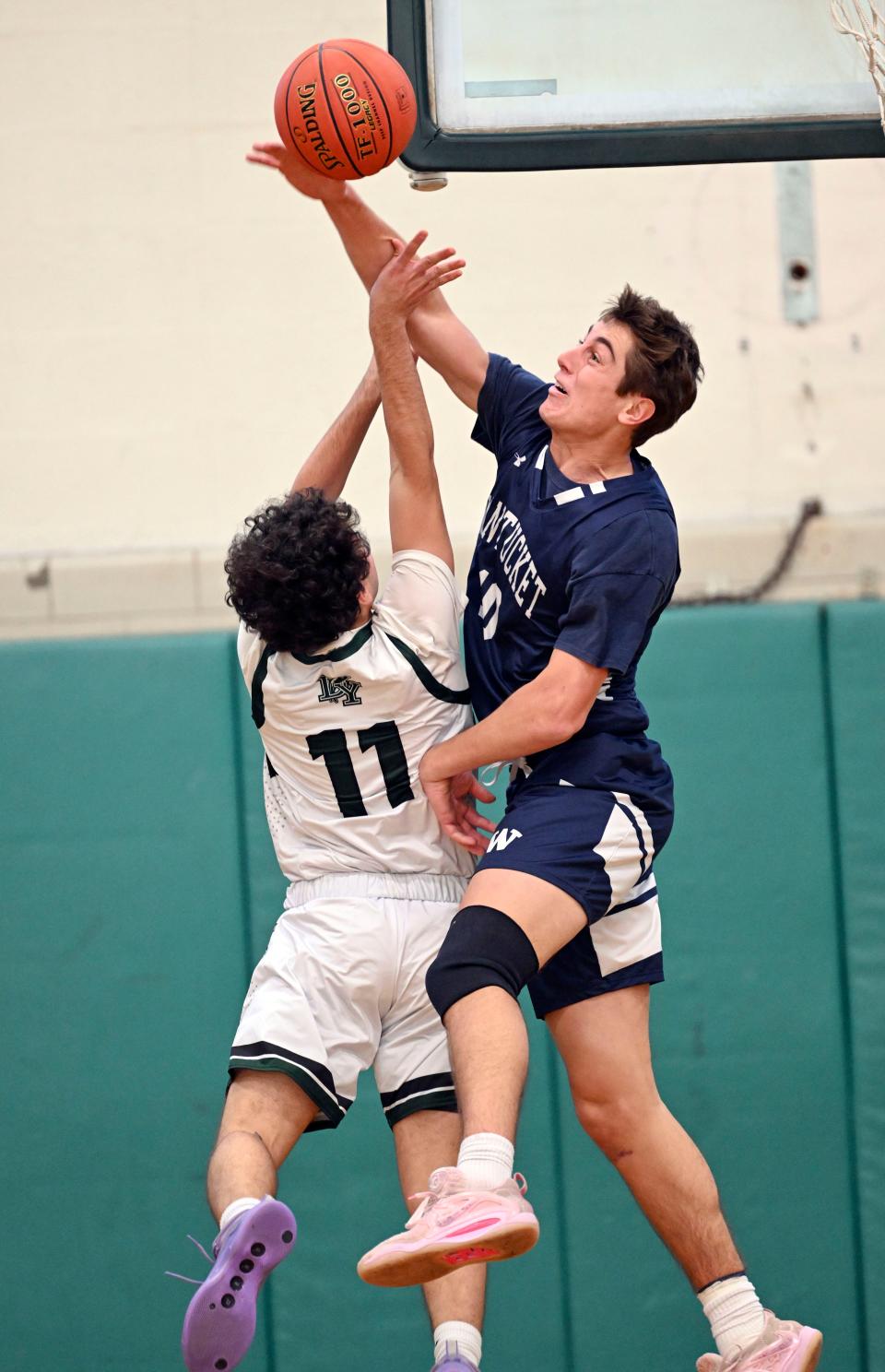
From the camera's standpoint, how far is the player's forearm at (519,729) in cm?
330

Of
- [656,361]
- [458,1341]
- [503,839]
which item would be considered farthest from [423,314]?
[458,1341]

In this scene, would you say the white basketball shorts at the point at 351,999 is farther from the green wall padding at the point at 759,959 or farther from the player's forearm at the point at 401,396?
the green wall padding at the point at 759,959

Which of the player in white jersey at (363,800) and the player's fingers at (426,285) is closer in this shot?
the player in white jersey at (363,800)

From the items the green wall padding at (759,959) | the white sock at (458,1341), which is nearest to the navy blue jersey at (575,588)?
the white sock at (458,1341)

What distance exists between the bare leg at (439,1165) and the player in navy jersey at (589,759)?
308 mm

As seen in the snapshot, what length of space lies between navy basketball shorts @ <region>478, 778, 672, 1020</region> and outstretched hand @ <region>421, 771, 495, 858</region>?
0.08 meters

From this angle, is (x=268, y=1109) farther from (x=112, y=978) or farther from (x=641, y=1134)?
(x=112, y=978)

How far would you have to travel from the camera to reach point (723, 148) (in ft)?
13.0

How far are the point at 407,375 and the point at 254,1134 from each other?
1.65 m

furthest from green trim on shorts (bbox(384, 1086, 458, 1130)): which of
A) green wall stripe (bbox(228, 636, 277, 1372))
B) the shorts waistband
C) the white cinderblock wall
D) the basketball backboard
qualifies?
the white cinderblock wall

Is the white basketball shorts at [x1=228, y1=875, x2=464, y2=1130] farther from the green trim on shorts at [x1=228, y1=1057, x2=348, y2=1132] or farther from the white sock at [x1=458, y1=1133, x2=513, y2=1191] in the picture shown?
the white sock at [x1=458, y1=1133, x2=513, y2=1191]

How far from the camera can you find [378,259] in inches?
148

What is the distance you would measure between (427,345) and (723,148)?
0.89 meters

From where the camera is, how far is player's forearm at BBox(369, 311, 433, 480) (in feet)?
11.6
